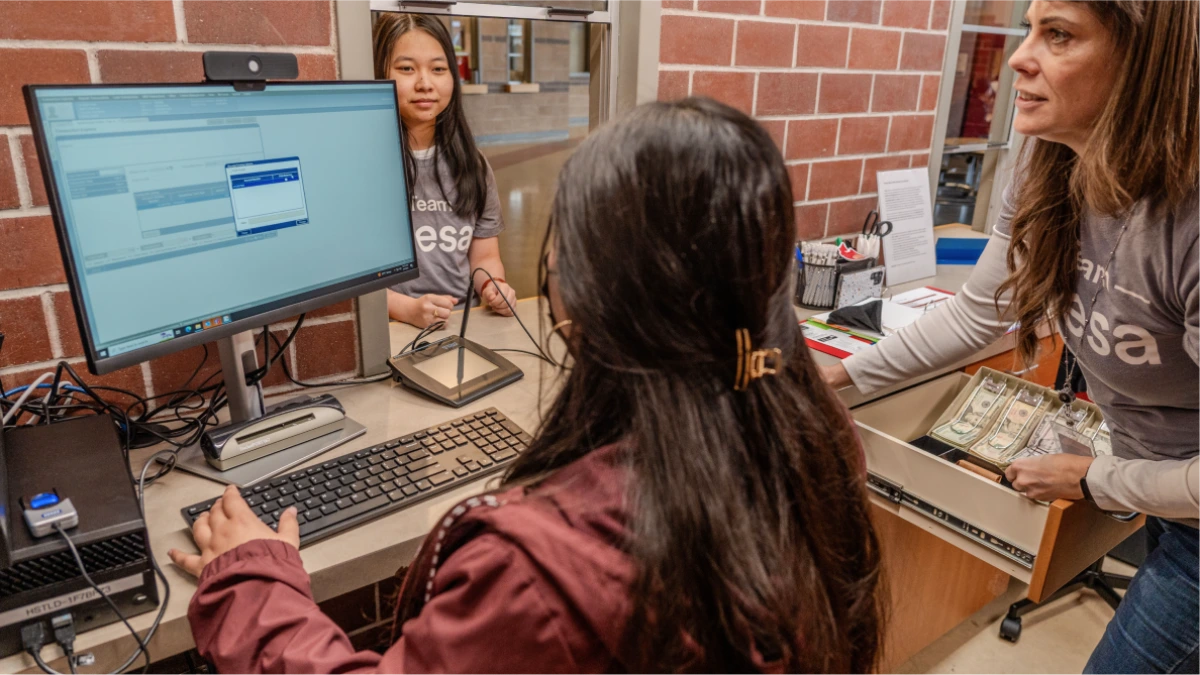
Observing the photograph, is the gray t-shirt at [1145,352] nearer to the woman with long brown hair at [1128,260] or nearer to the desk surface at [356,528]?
the woman with long brown hair at [1128,260]

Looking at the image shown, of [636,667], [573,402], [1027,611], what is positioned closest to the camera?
[636,667]

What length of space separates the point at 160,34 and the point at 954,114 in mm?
2653

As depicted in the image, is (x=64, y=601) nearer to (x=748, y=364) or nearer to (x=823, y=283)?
(x=748, y=364)

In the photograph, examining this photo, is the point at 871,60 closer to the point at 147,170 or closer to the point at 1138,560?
the point at 1138,560

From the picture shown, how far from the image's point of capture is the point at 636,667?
0.60 m

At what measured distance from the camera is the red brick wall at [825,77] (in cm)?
196

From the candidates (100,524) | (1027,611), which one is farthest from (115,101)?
(1027,611)

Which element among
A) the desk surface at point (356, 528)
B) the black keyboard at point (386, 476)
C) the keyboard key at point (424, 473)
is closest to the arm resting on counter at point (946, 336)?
the desk surface at point (356, 528)

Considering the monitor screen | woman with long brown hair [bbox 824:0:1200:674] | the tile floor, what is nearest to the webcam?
the monitor screen

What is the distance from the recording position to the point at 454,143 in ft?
6.84

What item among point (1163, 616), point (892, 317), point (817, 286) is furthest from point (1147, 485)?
point (817, 286)

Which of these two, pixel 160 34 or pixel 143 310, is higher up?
pixel 160 34

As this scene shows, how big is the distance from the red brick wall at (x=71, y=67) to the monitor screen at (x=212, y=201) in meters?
0.06

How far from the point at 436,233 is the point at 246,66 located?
3.58 ft
